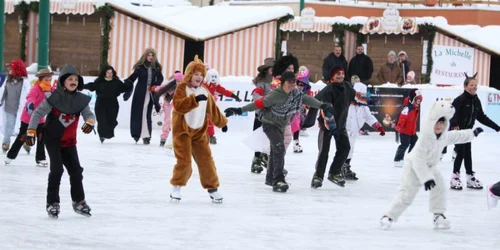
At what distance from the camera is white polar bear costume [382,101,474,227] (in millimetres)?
9844

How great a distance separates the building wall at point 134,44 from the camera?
988 inches

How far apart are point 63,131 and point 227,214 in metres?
1.59

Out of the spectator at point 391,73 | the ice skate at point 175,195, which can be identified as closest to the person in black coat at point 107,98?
the ice skate at point 175,195

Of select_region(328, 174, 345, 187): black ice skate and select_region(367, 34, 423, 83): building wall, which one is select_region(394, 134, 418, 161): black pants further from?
select_region(367, 34, 423, 83): building wall

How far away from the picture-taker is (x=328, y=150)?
13.0m

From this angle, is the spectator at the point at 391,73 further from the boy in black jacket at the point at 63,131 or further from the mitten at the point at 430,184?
the boy in black jacket at the point at 63,131

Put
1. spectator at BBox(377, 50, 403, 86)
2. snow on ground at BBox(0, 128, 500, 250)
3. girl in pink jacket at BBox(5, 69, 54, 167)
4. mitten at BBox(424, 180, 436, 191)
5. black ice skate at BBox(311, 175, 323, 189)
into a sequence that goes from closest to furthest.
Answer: snow on ground at BBox(0, 128, 500, 250) < mitten at BBox(424, 180, 436, 191) < black ice skate at BBox(311, 175, 323, 189) < girl in pink jacket at BBox(5, 69, 54, 167) < spectator at BBox(377, 50, 403, 86)

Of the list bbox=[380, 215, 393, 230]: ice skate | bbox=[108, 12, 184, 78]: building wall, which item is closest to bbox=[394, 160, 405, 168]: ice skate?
bbox=[380, 215, 393, 230]: ice skate

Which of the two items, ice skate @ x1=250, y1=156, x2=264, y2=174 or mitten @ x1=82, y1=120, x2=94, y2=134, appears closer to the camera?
mitten @ x1=82, y1=120, x2=94, y2=134

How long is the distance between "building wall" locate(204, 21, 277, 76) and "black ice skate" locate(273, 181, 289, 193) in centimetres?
1399

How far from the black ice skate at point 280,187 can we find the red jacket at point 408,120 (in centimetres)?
421

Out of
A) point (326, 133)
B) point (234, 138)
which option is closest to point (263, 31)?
point (234, 138)

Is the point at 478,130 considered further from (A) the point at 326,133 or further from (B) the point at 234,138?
(B) the point at 234,138

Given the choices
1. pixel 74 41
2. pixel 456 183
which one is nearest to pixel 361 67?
pixel 74 41
